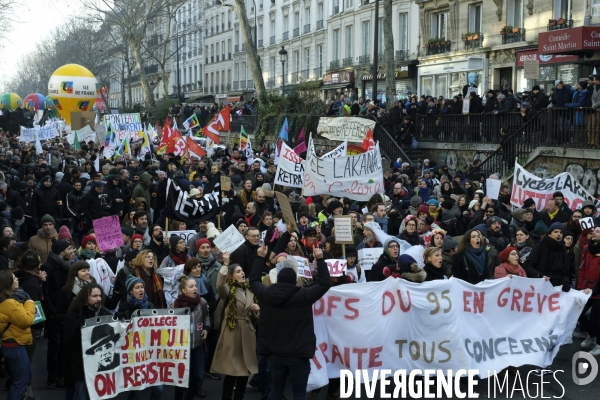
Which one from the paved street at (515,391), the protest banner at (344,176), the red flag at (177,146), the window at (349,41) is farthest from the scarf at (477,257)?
the window at (349,41)

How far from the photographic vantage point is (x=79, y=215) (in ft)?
47.2

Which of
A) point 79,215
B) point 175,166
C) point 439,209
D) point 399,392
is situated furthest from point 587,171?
point 399,392

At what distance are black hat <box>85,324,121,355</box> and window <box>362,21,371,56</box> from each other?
125 feet

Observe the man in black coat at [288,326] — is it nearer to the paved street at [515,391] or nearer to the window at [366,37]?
the paved street at [515,391]

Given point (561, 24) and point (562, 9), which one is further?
point (562, 9)

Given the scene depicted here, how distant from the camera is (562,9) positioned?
92.4ft

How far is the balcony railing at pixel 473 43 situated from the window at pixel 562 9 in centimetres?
442

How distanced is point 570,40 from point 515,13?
9.93 metres

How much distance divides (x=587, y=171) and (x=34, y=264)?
12739mm

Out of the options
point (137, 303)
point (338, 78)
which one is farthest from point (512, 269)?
point (338, 78)

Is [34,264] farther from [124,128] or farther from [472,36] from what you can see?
[472,36]

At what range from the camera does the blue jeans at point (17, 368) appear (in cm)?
687

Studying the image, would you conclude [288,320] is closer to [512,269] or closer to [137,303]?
[137,303]

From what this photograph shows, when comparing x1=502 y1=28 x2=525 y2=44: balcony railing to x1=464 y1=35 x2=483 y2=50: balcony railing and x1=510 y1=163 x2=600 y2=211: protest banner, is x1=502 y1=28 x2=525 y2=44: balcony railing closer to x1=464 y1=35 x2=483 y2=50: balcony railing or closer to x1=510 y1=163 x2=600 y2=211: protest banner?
x1=464 y1=35 x2=483 y2=50: balcony railing
